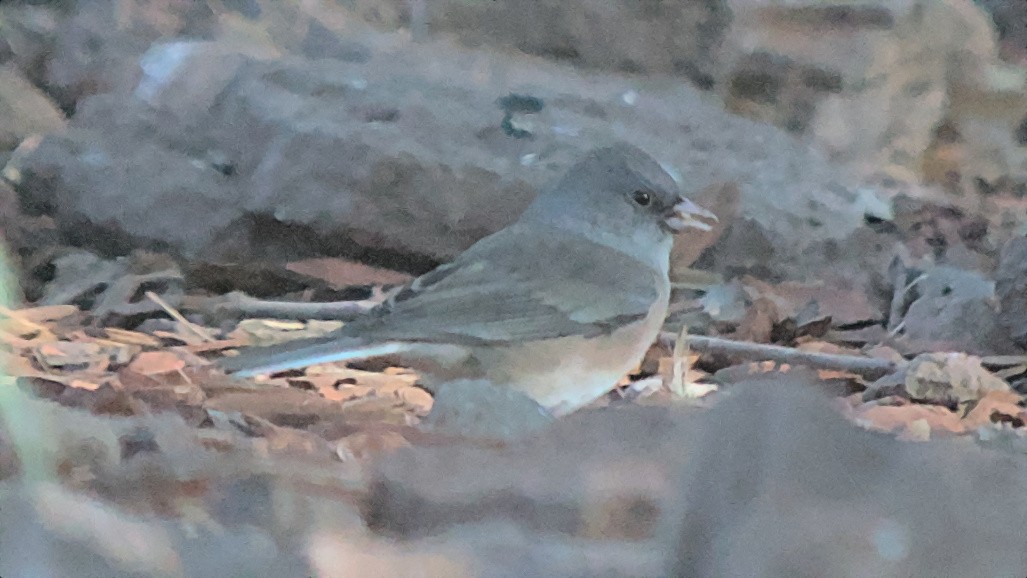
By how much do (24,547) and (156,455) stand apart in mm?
130

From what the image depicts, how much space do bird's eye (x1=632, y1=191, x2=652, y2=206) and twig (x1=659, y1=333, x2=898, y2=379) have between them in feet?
0.78

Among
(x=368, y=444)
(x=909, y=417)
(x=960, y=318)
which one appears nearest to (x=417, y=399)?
(x=368, y=444)

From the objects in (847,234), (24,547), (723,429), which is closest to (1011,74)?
(847,234)

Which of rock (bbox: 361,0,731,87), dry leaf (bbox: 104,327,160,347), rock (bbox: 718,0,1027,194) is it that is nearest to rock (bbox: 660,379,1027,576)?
dry leaf (bbox: 104,327,160,347)

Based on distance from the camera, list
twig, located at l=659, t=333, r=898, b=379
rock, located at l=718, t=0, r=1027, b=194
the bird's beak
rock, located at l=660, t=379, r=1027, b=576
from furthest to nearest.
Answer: rock, located at l=718, t=0, r=1027, b=194, the bird's beak, twig, located at l=659, t=333, r=898, b=379, rock, located at l=660, t=379, r=1027, b=576

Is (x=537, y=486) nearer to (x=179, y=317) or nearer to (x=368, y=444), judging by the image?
(x=368, y=444)

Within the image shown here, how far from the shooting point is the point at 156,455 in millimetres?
889

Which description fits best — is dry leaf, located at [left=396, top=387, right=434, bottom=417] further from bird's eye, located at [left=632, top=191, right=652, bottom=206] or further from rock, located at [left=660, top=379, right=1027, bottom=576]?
bird's eye, located at [left=632, top=191, right=652, bottom=206]

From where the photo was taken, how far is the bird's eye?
168cm

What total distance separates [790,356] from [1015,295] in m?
0.46

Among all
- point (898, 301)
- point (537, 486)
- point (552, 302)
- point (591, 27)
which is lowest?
point (898, 301)

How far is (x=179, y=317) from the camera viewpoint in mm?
1730

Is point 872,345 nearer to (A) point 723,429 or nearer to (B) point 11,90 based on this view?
(A) point 723,429

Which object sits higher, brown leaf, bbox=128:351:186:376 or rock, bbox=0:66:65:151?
rock, bbox=0:66:65:151
